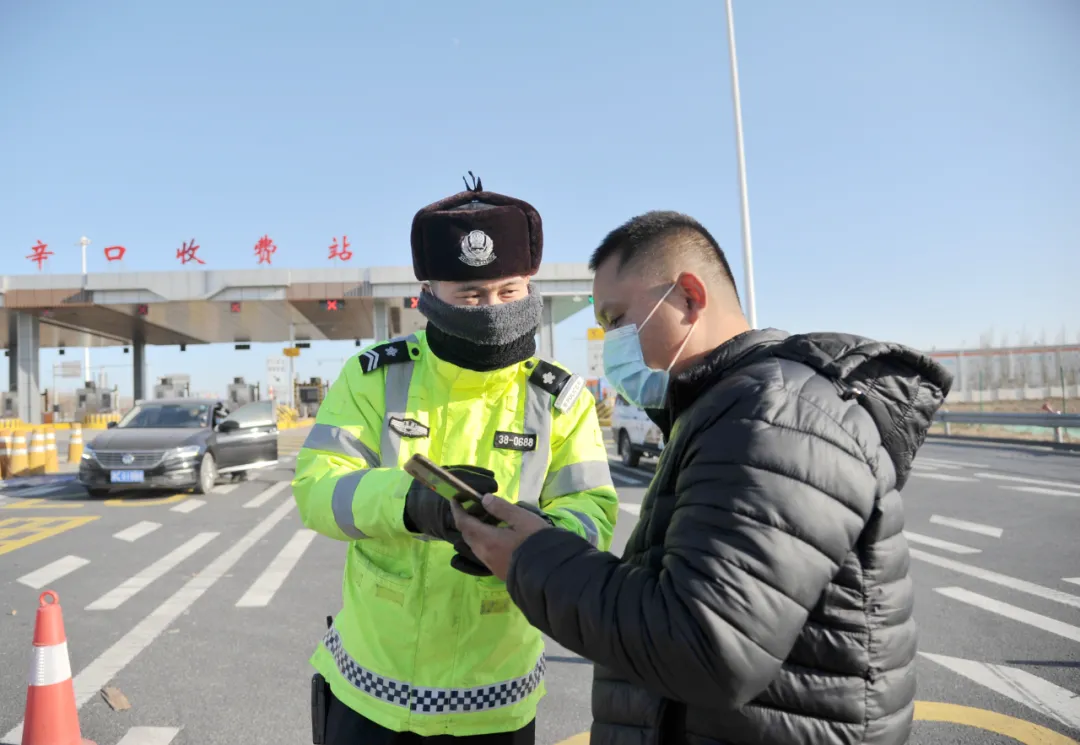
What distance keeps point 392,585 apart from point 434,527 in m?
0.31

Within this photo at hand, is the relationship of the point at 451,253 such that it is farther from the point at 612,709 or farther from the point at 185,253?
the point at 185,253

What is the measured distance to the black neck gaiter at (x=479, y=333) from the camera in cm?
193

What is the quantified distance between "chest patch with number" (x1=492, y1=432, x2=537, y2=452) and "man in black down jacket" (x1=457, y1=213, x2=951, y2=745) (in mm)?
481

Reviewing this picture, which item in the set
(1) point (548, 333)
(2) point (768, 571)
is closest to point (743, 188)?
(1) point (548, 333)

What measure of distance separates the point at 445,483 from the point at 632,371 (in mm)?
664

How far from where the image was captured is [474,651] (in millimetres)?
1817

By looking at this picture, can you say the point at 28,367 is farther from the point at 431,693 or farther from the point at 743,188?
the point at 431,693

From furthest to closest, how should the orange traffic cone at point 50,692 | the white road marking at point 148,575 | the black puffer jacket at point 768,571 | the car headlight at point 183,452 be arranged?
the car headlight at point 183,452
the white road marking at point 148,575
the orange traffic cone at point 50,692
the black puffer jacket at point 768,571

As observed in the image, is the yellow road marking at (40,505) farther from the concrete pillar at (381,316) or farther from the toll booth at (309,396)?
the toll booth at (309,396)

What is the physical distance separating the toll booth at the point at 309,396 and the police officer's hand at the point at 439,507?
47984mm

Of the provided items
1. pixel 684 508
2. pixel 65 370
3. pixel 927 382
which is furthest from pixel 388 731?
pixel 65 370

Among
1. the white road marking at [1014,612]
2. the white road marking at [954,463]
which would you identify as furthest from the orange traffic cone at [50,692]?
the white road marking at [954,463]

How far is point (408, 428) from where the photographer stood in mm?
1934

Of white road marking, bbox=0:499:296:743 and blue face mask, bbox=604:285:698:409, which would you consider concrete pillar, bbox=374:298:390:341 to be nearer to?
white road marking, bbox=0:499:296:743
